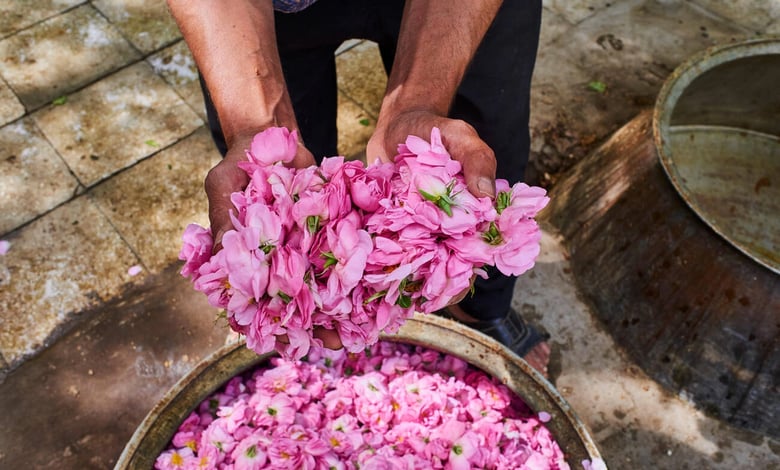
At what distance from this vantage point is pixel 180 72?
11.2 feet

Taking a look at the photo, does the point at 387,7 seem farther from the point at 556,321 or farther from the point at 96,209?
the point at 96,209

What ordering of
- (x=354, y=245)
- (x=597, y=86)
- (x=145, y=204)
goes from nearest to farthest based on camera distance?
(x=354, y=245) < (x=145, y=204) < (x=597, y=86)

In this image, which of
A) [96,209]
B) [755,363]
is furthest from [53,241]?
[755,363]

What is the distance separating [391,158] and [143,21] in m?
2.78

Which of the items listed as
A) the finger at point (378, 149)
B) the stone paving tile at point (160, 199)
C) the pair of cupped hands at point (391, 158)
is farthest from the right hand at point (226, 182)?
the stone paving tile at point (160, 199)

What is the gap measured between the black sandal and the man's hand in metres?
1.09

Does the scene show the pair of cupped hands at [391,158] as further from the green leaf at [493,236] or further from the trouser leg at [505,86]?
the trouser leg at [505,86]

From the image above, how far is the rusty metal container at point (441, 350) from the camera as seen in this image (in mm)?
1561

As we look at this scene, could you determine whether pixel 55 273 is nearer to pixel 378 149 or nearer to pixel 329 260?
pixel 378 149

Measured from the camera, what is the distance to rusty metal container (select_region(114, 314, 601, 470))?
156 cm

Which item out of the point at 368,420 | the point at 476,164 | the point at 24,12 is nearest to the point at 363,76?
the point at 24,12

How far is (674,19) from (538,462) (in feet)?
10.5

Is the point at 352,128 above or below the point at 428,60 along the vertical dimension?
below

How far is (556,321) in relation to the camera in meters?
2.63
